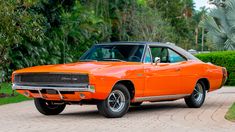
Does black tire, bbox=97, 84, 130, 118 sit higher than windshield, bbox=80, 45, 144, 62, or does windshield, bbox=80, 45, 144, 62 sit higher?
windshield, bbox=80, 45, 144, 62

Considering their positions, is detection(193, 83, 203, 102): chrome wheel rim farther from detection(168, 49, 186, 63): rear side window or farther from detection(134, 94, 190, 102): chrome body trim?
detection(168, 49, 186, 63): rear side window

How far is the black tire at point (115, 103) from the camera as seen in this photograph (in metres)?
11.9

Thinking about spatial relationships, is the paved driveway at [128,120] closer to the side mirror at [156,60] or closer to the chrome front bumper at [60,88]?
the chrome front bumper at [60,88]

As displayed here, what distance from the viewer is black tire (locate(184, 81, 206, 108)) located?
571 inches

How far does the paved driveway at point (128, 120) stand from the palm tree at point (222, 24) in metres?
16.2

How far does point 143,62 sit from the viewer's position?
13.0m

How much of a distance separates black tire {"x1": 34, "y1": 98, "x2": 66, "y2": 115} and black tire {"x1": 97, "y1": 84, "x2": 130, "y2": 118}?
1482 mm

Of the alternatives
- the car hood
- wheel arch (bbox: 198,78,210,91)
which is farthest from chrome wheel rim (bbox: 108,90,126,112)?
wheel arch (bbox: 198,78,210,91)

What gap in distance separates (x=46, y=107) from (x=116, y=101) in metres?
1.71

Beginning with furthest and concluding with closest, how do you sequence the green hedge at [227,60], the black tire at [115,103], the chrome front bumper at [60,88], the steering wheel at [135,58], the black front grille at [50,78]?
1. the green hedge at [227,60]
2. the steering wheel at [135,58]
3. the black tire at [115,103]
4. the black front grille at [50,78]
5. the chrome front bumper at [60,88]

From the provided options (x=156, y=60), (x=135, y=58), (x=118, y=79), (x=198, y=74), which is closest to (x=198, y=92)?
(x=198, y=74)

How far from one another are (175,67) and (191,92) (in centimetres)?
92

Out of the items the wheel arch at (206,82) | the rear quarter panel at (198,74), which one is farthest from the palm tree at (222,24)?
the wheel arch at (206,82)

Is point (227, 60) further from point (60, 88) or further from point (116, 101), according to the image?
point (60, 88)
